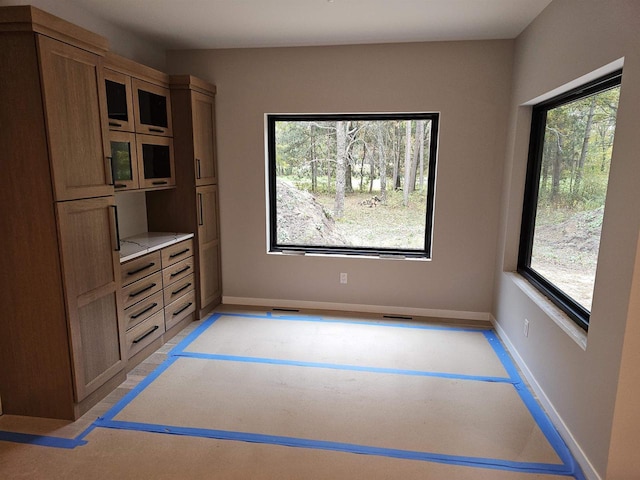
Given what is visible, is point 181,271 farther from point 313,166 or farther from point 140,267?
point 313,166

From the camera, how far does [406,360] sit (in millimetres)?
3254

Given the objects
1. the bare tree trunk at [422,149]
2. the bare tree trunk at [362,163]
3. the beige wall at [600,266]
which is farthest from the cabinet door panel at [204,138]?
the beige wall at [600,266]

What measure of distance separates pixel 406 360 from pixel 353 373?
1.60 feet

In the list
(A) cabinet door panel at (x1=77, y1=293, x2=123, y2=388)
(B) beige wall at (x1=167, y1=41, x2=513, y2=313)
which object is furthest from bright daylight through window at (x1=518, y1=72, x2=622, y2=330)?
(A) cabinet door panel at (x1=77, y1=293, x2=123, y2=388)

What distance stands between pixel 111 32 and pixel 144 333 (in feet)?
8.15

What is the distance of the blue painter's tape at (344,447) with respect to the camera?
6.93 feet

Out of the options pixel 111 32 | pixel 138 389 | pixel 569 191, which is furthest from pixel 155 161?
pixel 569 191

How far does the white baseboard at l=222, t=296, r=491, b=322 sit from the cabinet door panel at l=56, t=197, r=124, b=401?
1753 mm

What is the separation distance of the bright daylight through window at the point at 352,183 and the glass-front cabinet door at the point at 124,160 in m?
1.46

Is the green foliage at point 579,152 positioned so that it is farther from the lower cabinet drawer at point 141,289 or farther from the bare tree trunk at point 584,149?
the lower cabinet drawer at point 141,289

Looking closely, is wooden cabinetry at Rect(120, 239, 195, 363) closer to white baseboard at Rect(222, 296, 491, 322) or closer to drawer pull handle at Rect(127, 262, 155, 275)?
drawer pull handle at Rect(127, 262, 155, 275)

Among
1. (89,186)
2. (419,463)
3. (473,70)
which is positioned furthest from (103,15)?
(419,463)

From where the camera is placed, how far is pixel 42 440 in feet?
7.49

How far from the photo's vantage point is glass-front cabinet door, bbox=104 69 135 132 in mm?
2916
